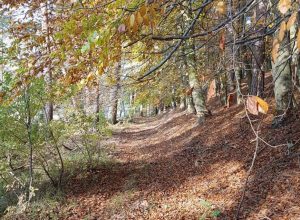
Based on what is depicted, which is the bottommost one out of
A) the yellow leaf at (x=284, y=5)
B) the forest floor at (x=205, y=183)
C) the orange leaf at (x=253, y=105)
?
the forest floor at (x=205, y=183)

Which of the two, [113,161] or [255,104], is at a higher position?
[255,104]

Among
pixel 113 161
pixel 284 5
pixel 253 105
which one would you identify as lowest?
pixel 113 161

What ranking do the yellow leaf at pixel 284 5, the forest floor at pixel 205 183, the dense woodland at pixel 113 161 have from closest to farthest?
1. the yellow leaf at pixel 284 5
2. the dense woodland at pixel 113 161
3. the forest floor at pixel 205 183

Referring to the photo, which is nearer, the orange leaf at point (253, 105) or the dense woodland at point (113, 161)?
the orange leaf at point (253, 105)

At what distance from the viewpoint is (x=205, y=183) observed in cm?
676

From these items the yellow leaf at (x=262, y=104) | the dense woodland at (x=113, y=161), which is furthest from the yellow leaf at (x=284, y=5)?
the dense woodland at (x=113, y=161)

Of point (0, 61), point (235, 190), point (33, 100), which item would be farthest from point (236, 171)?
point (0, 61)

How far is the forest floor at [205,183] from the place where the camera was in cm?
523

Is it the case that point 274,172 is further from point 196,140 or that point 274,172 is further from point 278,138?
point 196,140

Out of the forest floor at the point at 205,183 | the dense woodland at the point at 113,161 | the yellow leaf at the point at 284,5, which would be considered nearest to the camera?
the yellow leaf at the point at 284,5

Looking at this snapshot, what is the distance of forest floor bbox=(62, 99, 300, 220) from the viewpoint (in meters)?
5.23

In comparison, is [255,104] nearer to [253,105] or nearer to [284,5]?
[253,105]

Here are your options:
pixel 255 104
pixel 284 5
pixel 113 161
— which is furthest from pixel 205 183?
pixel 284 5

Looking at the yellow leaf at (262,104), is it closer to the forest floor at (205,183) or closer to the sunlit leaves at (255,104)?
the sunlit leaves at (255,104)
